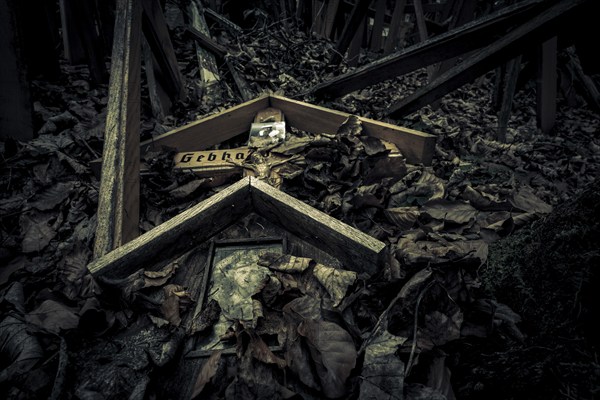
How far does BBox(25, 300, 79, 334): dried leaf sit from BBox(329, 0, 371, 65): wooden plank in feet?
14.3

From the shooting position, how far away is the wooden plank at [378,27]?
574 centimetres

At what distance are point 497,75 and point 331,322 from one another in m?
4.46

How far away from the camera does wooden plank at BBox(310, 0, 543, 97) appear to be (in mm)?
2311

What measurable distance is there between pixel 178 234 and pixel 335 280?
2.55 ft

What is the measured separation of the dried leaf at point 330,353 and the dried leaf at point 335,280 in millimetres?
177

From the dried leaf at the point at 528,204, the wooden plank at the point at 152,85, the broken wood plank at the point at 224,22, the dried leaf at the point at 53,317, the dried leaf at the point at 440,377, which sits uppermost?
the broken wood plank at the point at 224,22

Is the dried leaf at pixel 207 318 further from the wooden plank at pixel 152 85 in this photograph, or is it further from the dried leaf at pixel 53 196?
the wooden plank at pixel 152 85

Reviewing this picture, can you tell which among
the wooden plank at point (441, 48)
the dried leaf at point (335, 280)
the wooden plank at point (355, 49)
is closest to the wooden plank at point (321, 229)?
the dried leaf at point (335, 280)

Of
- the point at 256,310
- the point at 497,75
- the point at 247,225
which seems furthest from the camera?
the point at 497,75

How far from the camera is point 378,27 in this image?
637 centimetres

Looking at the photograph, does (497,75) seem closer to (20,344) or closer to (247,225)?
(247,225)

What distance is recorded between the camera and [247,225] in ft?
5.70

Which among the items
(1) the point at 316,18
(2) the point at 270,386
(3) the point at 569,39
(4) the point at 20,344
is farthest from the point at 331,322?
(1) the point at 316,18

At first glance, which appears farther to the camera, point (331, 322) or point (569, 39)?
point (569, 39)
